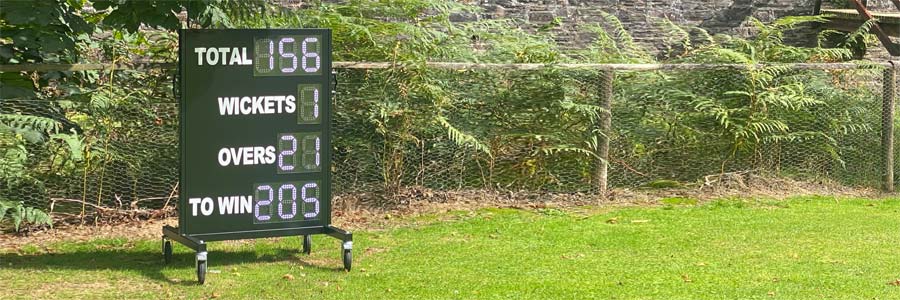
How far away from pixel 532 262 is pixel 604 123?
3.31 m

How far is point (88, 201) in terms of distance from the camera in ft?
37.3

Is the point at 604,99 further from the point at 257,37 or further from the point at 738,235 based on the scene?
the point at 257,37

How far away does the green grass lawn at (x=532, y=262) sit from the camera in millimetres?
9109

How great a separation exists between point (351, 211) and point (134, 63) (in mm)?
2317

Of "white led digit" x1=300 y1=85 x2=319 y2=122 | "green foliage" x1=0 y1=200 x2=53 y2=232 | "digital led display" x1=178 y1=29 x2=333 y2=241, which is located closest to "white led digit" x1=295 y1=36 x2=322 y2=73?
"digital led display" x1=178 y1=29 x2=333 y2=241

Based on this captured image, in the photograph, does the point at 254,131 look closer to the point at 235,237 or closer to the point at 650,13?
the point at 235,237

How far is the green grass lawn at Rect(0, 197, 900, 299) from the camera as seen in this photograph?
9109 millimetres

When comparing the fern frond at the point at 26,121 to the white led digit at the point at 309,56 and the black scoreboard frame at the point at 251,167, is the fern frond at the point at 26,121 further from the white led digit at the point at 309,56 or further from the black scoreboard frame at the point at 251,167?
the white led digit at the point at 309,56

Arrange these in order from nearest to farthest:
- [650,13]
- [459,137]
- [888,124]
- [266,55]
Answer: [266,55] → [459,137] → [888,124] → [650,13]

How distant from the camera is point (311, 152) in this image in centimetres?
978

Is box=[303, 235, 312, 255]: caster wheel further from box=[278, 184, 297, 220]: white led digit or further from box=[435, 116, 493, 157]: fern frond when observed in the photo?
box=[435, 116, 493, 157]: fern frond

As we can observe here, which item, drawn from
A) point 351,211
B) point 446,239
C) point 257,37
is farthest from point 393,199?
point 257,37

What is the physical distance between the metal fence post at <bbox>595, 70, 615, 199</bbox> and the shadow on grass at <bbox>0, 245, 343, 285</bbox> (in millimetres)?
3824

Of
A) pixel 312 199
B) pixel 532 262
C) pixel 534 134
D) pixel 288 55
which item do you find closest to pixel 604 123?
pixel 534 134
